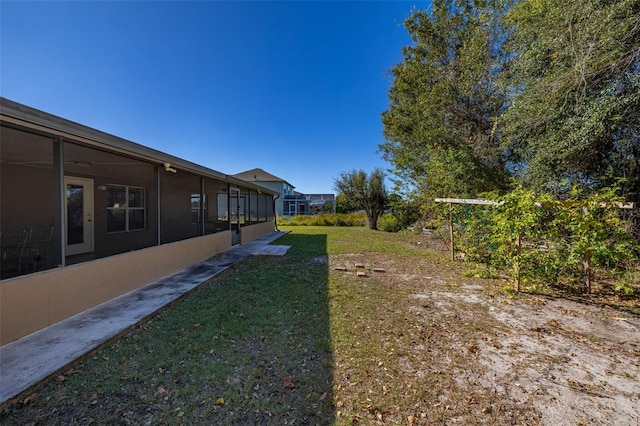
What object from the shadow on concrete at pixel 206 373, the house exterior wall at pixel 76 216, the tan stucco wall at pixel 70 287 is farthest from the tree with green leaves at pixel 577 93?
the tan stucco wall at pixel 70 287

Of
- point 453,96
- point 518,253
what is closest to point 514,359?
point 518,253

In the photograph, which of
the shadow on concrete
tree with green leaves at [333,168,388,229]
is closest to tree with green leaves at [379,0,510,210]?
tree with green leaves at [333,168,388,229]

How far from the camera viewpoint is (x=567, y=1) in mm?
5062

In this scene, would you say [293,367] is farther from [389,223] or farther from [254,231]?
[389,223]

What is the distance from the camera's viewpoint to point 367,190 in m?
18.1

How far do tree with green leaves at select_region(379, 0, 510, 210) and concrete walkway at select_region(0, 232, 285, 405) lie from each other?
862cm

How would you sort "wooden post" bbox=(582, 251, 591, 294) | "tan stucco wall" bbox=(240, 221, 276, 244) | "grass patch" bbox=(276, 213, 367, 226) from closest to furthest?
"wooden post" bbox=(582, 251, 591, 294) → "tan stucco wall" bbox=(240, 221, 276, 244) → "grass patch" bbox=(276, 213, 367, 226)

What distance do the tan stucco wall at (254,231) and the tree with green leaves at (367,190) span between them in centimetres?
590

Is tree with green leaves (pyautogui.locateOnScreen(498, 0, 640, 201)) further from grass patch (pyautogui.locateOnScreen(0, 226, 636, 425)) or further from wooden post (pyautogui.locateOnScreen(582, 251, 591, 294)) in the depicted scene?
grass patch (pyautogui.locateOnScreen(0, 226, 636, 425))

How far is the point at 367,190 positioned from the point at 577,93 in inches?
511

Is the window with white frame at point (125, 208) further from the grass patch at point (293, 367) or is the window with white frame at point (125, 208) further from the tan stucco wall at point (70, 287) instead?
the grass patch at point (293, 367)

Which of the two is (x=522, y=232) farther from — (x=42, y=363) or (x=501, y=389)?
(x=42, y=363)

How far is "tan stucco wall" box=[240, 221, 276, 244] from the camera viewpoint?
1058cm

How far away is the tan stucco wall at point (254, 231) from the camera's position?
10583 millimetres
